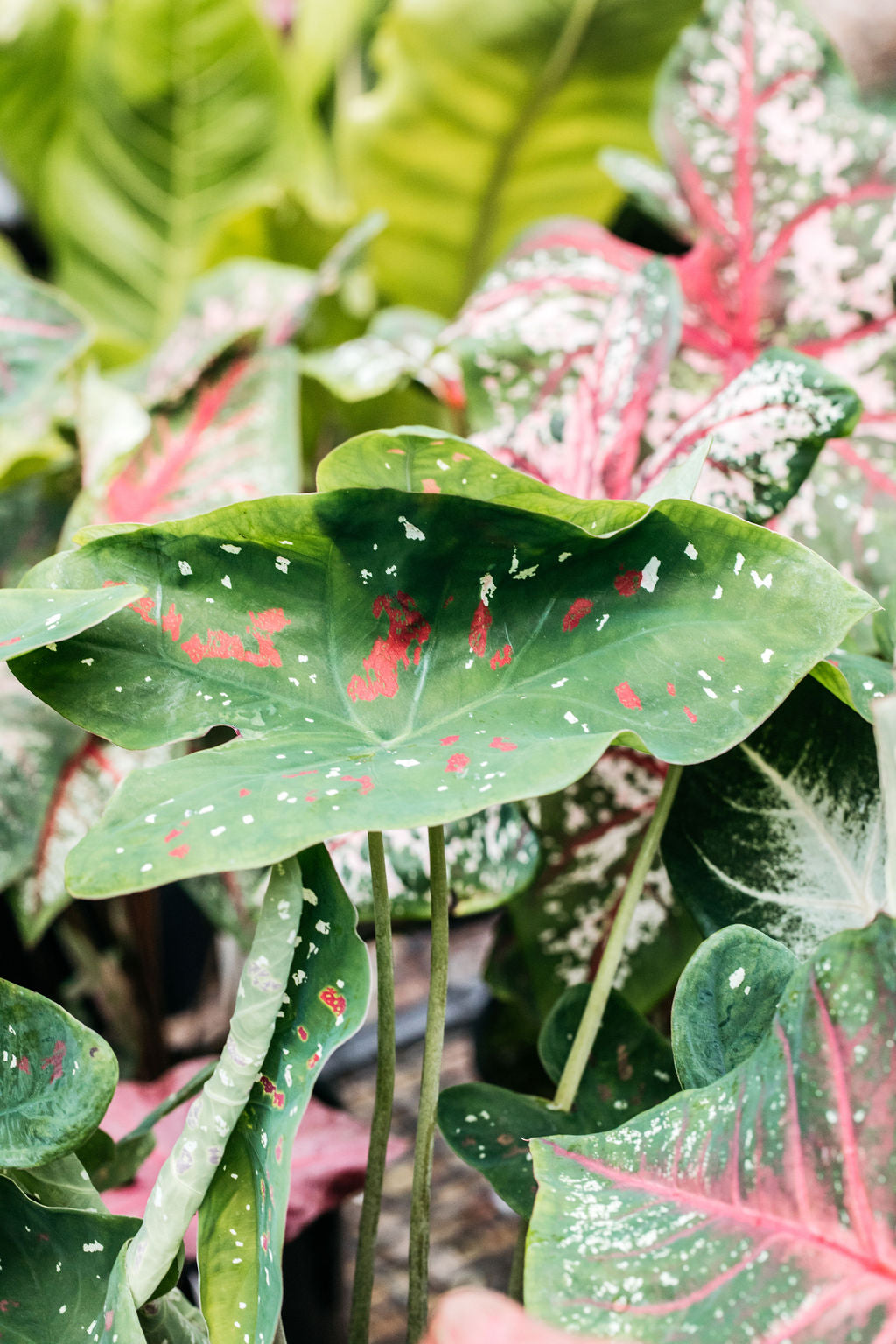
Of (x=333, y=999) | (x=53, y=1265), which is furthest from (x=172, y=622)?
(x=53, y=1265)

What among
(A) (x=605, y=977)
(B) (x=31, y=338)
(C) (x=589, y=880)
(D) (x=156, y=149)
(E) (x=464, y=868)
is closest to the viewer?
(A) (x=605, y=977)

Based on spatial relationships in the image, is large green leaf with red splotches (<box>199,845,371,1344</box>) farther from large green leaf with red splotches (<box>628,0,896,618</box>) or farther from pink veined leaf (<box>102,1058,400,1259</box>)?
large green leaf with red splotches (<box>628,0,896,618</box>)

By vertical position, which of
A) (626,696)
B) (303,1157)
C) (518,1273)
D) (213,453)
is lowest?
(303,1157)

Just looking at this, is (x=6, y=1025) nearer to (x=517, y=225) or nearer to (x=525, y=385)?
(x=525, y=385)

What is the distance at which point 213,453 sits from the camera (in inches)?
32.0

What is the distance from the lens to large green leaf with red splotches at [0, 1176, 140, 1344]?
1.39ft

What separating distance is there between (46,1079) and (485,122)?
1080mm

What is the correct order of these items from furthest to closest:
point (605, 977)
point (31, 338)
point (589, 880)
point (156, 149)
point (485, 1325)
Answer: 1. point (156, 149)
2. point (31, 338)
3. point (589, 880)
4. point (605, 977)
5. point (485, 1325)

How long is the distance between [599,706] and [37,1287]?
1.12ft

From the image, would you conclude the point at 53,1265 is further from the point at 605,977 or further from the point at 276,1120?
the point at 605,977

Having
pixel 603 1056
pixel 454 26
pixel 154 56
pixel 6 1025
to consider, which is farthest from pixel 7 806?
pixel 154 56

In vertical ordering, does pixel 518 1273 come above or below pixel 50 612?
below

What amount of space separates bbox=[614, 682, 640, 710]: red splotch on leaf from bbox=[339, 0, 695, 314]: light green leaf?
90 centimetres

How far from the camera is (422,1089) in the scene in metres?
0.47
